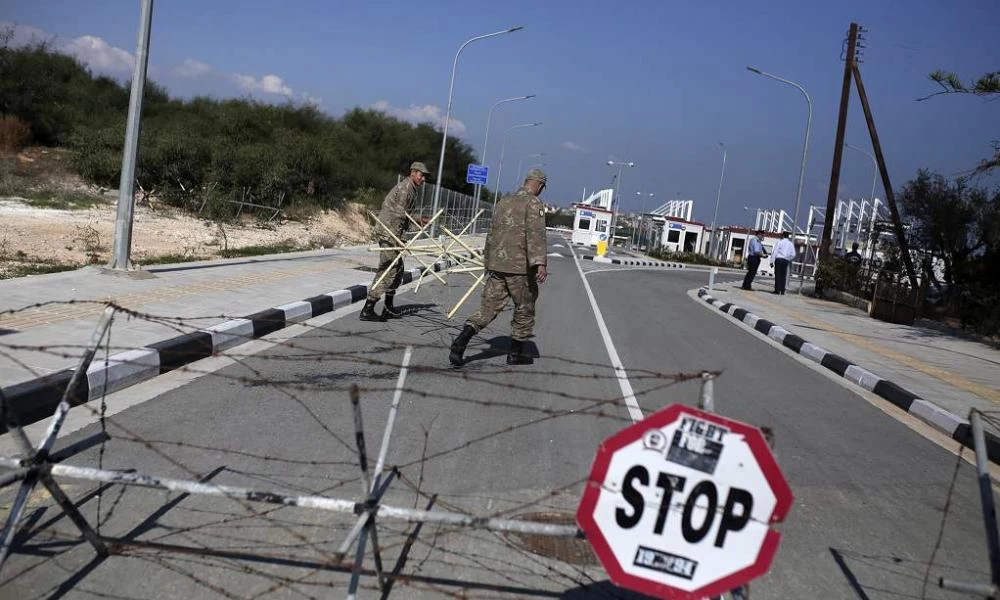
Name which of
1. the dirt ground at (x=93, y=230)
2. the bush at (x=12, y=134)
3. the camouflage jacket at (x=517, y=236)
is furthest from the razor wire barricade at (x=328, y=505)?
the bush at (x=12, y=134)

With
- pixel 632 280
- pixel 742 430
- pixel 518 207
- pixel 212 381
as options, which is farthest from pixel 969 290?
pixel 742 430

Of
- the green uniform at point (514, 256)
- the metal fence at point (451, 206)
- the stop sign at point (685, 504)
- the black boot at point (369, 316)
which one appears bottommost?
the black boot at point (369, 316)

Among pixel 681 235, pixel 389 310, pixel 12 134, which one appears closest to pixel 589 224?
pixel 681 235

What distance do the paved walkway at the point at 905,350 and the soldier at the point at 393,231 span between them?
20.7 ft

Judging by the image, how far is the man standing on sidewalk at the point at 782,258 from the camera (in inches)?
1004

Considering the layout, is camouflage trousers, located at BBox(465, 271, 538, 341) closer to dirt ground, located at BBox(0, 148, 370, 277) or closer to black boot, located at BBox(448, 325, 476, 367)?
black boot, located at BBox(448, 325, 476, 367)

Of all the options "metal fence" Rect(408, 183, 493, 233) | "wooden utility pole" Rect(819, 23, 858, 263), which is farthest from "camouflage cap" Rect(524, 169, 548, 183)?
"metal fence" Rect(408, 183, 493, 233)

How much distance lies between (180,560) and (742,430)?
7.86 feet

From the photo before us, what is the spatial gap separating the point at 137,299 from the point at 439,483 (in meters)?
6.25

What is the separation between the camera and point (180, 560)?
377 cm

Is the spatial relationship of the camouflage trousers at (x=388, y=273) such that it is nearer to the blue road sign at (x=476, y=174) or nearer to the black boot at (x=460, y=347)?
the black boot at (x=460, y=347)

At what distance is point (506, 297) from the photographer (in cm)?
876

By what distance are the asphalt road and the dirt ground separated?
646 cm

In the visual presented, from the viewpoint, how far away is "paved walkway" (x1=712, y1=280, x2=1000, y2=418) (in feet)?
34.9
